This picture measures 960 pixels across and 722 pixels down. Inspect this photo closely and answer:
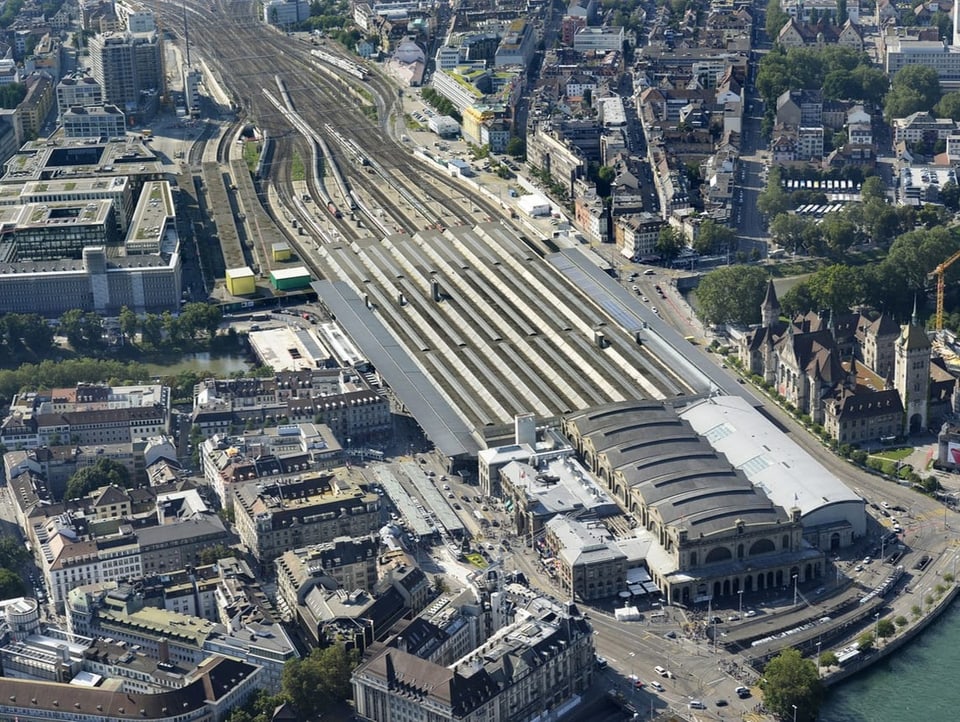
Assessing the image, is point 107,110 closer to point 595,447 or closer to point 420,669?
point 595,447

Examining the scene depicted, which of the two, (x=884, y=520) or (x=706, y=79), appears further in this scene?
(x=706, y=79)

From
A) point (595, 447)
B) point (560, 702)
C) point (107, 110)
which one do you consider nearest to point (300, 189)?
point (107, 110)

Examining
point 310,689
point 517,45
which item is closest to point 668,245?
point 517,45

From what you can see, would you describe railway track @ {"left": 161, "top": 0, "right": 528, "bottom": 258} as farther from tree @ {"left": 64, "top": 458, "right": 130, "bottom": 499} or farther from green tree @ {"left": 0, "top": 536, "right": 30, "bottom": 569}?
green tree @ {"left": 0, "top": 536, "right": 30, "bottom": 569}

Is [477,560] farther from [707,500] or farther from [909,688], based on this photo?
[909,688]

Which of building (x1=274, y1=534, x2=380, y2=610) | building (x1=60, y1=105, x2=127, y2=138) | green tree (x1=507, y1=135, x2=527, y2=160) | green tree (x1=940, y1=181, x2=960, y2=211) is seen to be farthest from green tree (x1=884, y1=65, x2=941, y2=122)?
building (x1=274, y1=534, x2=380, y2=610)
